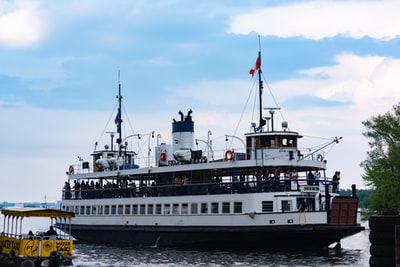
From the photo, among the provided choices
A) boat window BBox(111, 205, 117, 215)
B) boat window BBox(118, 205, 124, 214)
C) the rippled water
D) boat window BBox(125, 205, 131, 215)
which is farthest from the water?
boat window BBox(111, 205, 117, 215)

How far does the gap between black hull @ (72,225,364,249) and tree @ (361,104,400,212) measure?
1882 centimetres

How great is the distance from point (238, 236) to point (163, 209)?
23.6 ft

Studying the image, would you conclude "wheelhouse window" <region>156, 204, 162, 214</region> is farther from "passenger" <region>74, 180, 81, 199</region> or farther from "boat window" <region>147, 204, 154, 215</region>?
"passenger" <region>74, 180, 81, 199</region>

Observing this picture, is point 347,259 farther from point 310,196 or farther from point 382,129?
point 382,129

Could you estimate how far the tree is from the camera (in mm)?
54969

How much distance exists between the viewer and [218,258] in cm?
3494

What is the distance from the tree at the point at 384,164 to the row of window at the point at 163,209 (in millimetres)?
20940

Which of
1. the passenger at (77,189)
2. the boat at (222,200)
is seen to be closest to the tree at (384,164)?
the boat at (222,200)

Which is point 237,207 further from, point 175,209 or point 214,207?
point 175,209

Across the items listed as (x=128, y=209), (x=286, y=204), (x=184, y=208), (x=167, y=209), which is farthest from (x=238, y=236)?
(x=128, y=209)

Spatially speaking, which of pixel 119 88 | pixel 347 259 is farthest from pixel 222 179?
pixel 119 88

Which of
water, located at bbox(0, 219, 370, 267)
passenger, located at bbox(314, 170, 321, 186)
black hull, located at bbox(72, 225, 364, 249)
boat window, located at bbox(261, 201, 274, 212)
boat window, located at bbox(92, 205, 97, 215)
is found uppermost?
passenger, located at bbox(314, 170, 321, 186)

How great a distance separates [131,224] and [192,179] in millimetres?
5615

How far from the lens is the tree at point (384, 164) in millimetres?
54969
